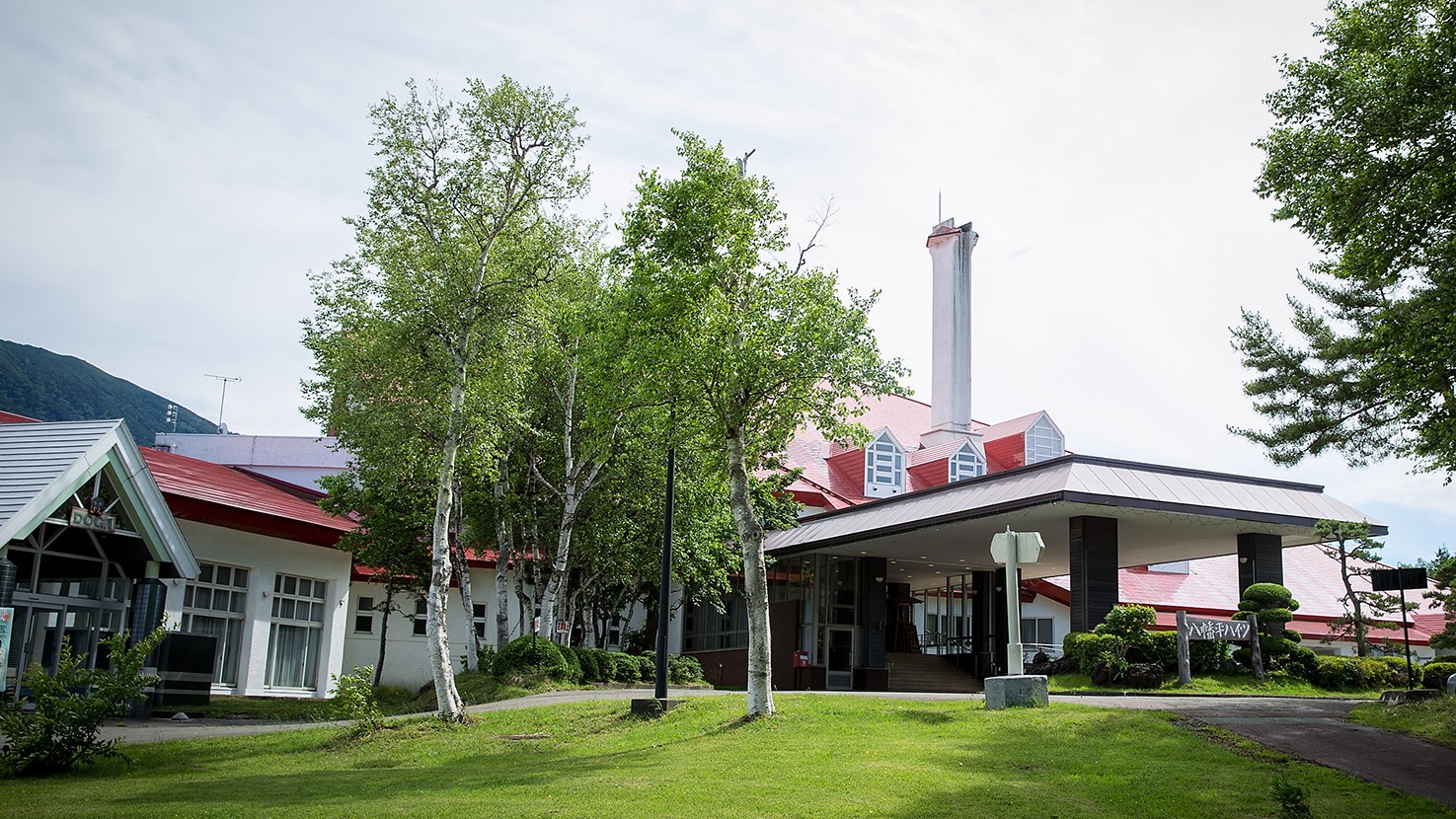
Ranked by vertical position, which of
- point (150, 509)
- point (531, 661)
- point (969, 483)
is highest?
point (969, 483)

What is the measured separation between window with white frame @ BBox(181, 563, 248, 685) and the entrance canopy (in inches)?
596

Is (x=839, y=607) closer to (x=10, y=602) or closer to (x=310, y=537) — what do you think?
(x=310, y=537)

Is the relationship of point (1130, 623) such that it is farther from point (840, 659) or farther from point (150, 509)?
point (150, 509)

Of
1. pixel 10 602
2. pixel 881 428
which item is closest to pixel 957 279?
pixel 881 428

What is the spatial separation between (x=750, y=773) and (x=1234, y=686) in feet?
47.1

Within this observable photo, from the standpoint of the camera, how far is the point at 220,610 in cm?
2673

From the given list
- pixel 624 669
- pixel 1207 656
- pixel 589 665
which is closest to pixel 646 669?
pixel 624 669

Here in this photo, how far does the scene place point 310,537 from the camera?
2850cm

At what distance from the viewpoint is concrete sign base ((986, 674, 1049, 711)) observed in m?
16.2

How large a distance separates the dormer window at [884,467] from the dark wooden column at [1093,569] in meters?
16.8

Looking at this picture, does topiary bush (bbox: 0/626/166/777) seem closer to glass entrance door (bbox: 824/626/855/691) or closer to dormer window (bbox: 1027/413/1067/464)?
glass entrance door (bbox: 824/626/855/691)

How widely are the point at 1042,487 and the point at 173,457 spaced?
68.5ft

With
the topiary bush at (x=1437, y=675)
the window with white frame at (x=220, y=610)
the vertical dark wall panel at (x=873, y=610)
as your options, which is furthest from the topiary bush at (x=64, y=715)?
the vertical dark wall panel at (x=873, y=610)

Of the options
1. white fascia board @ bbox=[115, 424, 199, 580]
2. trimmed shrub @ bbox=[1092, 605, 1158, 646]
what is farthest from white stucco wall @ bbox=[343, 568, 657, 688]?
trimmed shrub @ bbox=[1092, 605, 1158, 646]
